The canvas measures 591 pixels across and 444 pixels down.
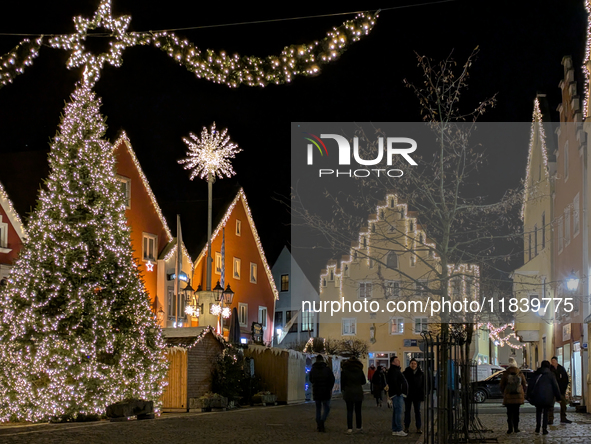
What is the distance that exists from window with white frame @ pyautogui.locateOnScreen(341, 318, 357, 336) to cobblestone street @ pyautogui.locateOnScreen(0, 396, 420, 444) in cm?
4054

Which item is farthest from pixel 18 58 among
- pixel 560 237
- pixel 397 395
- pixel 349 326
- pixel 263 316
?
pixel 349 326

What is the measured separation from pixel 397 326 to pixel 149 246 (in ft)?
86.8

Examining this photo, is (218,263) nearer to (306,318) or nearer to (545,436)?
(306,318)

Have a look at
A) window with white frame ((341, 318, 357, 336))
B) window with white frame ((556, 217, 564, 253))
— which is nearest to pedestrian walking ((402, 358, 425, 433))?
window with white frame ((556, 217, 564, 253))

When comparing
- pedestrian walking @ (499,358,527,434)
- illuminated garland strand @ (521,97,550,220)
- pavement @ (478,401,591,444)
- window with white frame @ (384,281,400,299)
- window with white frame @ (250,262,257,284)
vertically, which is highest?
illuminated garland strand @ (521,97,550,220)

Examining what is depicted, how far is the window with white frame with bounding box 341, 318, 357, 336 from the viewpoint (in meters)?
62.6

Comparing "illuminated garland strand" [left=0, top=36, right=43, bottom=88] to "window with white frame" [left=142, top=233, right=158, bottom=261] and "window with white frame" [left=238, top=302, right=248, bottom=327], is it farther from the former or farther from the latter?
"window with white frame" [left=238, top=302, right=248, bottom=327]

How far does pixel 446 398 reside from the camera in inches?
562

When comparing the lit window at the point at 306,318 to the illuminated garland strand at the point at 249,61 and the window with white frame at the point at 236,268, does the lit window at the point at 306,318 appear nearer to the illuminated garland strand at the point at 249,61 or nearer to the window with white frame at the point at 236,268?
the window with white frame at the point at 236,268

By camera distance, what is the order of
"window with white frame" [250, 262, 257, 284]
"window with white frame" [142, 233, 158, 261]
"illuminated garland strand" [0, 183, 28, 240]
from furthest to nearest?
1. "window with white frame" [250, 262, 257, 284]
2. "window with white frame" [142, 233, 158, 261]
3. "illuminated garland strand" [0, 183, 28, 240]

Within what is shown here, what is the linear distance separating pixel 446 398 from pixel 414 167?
34.3 feet

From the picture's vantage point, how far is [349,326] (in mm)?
62938

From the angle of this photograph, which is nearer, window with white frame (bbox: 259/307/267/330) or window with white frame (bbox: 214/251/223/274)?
window with white frame (bbox: 214/251/223/274)

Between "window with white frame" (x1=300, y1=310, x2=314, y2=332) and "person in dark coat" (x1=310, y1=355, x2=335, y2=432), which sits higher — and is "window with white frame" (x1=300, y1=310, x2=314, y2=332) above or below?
above
